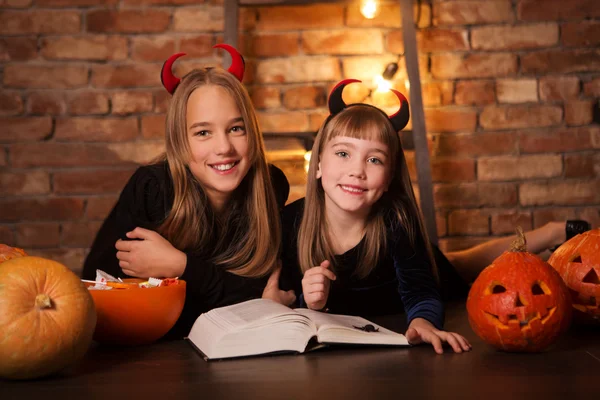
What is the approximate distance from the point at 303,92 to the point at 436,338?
130cm

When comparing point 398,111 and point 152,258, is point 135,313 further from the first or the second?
point 398,111

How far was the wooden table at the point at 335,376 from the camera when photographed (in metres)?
0.89

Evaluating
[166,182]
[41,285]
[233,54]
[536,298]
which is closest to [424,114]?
[233,54]

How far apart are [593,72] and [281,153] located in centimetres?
103

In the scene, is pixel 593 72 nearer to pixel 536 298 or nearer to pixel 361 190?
pixel 361 190

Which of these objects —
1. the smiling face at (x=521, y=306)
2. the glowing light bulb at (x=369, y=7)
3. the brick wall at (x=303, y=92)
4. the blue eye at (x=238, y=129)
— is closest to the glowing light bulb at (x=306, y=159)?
the brick wall at (x=303, y=92)

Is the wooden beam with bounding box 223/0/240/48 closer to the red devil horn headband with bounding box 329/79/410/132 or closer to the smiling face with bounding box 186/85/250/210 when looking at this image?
the smiling face with bounding box 186/85/250/210

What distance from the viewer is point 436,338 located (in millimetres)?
1126

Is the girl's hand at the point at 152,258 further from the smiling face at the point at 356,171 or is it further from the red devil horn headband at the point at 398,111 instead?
the red devil horn headband at the point at 398,111

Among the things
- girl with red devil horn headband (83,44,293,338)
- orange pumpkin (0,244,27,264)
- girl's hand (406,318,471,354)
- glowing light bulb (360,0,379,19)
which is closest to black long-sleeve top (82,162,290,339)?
girl with red devil horn headband (83,44,293,338)

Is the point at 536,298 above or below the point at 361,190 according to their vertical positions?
below

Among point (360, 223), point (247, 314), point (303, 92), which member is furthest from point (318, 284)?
point (303, 92)

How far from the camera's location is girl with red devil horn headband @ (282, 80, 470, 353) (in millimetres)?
1438

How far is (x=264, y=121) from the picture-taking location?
228 centimetres
